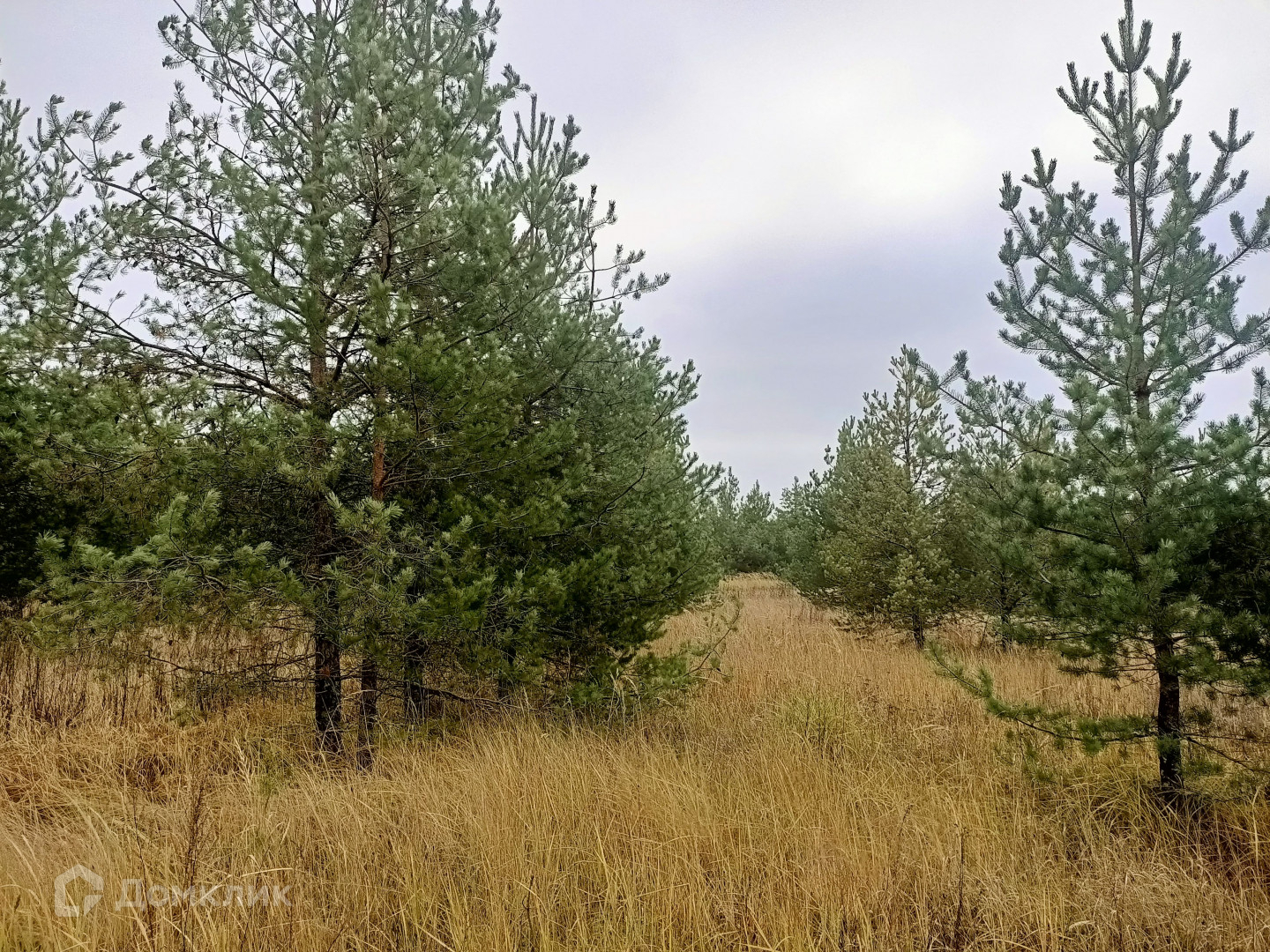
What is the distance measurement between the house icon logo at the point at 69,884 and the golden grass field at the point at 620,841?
0.04 meters

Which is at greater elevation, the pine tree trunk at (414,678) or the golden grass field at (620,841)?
the pine tree trunk at (414,678)

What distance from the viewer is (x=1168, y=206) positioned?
4.46 m

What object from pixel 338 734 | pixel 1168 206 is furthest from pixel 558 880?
pixel 1168 206

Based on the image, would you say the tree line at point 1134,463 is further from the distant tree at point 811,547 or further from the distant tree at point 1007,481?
the distant tree at point 811,547

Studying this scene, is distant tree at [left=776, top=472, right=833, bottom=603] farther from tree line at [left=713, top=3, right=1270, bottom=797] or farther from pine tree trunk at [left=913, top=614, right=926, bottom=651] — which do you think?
tree line at [left=713, top=3, right=1270, bottom=797]

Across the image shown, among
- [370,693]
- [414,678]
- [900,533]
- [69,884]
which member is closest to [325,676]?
[370,693]

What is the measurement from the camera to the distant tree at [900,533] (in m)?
10.4

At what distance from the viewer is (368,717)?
496 cm

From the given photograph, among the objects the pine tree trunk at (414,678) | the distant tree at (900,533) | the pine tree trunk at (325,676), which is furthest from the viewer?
the distant tree at (900,533)

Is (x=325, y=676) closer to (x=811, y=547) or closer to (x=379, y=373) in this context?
(x=379, y=373)

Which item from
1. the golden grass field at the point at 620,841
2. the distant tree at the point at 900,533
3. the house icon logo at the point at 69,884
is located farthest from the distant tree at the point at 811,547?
the house icon logo at the point at 69,884

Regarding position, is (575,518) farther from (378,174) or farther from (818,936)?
(818,936)

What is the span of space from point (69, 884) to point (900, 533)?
1022 centimetres

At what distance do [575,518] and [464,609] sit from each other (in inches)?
54.7
